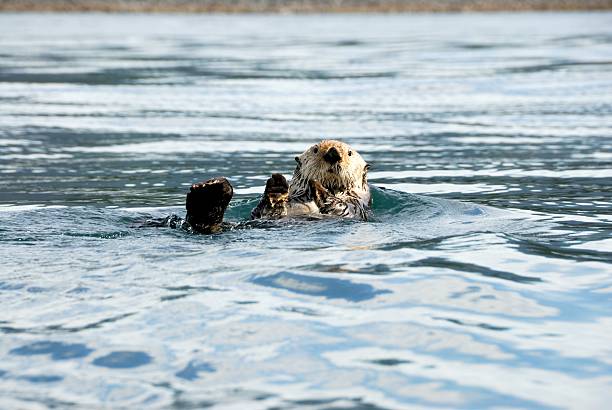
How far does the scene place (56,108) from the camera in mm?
14703

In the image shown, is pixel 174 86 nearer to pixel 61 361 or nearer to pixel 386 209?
pixel 386 209

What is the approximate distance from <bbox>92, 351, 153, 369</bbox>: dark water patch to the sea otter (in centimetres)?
212

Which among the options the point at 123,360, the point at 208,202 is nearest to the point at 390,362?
the point at 123,360

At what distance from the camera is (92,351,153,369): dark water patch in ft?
13.2

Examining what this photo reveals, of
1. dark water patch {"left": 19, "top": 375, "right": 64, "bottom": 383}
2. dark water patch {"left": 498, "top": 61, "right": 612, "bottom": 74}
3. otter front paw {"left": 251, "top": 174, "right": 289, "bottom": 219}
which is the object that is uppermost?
otter front paw {"left": 251, "top": 174, "right": 289, "bottom": 219}

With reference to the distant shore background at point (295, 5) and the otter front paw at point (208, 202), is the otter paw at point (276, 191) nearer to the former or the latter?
the otter front paw at point (208, 202)

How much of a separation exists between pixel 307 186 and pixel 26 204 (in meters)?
2.38

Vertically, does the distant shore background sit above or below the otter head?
below

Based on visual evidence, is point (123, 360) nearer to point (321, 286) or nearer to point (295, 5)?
point (321, 286)

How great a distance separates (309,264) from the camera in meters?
5.50

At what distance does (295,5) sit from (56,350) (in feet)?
195

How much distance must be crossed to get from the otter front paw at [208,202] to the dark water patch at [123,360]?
67.5 inches

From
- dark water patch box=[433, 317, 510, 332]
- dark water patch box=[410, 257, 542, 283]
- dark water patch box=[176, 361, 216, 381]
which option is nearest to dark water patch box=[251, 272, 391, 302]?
dark water patch box=[433, 317, 510, 332]

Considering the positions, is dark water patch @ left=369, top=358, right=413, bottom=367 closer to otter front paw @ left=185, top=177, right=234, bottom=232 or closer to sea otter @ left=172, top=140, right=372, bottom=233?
otter front paw @ left=185, top=177, right=234, bottom=232
